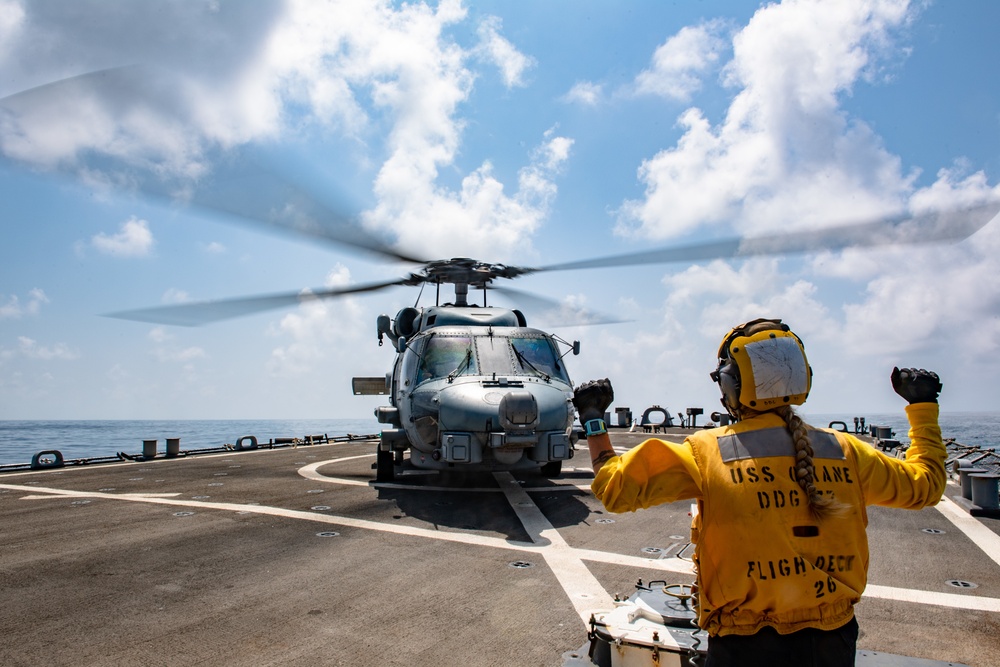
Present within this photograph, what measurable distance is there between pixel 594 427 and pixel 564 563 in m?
3.85

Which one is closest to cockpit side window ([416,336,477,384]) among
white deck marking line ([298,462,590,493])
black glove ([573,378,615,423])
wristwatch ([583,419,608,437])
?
white deck marking line ([298,462,590,493])

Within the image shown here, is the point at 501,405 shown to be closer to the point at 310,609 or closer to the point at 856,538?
the point at 310,609

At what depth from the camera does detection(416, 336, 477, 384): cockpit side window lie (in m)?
10.3

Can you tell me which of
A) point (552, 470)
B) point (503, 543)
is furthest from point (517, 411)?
point (552, 470)

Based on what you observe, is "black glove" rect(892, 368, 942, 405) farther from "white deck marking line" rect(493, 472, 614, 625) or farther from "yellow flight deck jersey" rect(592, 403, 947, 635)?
"white deck marking line" rect(493, 472, 614, 625)

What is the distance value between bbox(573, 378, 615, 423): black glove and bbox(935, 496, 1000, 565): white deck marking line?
18.8 feet

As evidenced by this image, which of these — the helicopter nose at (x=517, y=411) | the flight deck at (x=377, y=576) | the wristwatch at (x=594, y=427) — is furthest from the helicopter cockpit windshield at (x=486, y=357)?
the wristwatch at (x=594, y=427)

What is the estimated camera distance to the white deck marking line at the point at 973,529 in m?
6.31

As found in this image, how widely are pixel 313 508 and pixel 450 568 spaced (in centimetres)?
374

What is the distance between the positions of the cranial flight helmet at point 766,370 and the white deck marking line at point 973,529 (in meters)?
5.47

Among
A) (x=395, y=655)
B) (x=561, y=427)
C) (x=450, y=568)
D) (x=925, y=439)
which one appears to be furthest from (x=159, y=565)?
(x=925, y=439)

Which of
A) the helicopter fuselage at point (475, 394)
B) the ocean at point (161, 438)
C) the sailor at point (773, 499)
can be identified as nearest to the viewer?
the sailor at point (773, 499)

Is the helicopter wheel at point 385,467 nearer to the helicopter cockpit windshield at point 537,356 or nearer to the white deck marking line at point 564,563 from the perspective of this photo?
the white deck marking line at point 564,563

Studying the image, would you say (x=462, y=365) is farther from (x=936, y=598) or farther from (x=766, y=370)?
(x=766, y=370)
